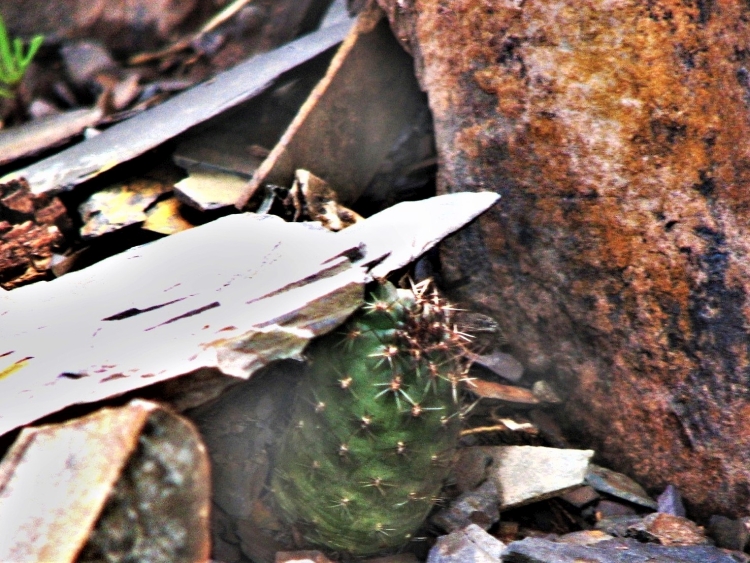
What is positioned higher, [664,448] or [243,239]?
[243,239]

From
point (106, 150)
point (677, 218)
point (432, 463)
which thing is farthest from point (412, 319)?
point (106, 150)

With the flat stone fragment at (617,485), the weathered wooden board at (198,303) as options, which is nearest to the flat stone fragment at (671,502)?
the flat stone fragment at (617,485)

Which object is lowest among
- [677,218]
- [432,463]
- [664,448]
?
[664,448]

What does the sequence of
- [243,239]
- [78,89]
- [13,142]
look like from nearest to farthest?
[243,239]
[13,142]
[78,89]

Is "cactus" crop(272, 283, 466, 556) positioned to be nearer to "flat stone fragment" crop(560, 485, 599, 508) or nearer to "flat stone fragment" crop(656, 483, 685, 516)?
"flat stone fragment" crop(560, 485, 599, 508)

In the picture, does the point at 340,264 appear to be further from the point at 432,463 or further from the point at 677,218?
the point at 677,218

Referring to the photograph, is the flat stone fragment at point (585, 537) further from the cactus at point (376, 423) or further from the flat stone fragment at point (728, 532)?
the cactus at point (376, 423)
